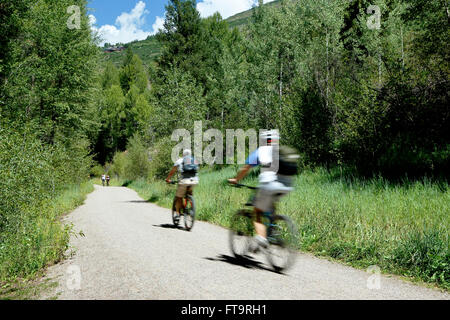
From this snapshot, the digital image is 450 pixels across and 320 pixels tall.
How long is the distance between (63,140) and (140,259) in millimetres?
20585

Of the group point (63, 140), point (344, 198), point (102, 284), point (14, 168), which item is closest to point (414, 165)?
point (344, 198)

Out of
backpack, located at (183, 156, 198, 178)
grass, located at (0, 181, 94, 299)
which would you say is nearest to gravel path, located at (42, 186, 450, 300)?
grass, located at (0, 181, 94, 299)

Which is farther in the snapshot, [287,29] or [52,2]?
[287,29]

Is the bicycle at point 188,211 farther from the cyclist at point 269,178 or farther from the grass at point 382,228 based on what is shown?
the cyclist at point 269,178

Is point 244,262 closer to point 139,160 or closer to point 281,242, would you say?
point 281,242

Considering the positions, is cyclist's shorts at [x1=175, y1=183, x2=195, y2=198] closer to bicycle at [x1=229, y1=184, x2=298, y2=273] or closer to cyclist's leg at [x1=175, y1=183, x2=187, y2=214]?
cyclist's leg at [x1=175, y1=183, x2=187, y2=214]

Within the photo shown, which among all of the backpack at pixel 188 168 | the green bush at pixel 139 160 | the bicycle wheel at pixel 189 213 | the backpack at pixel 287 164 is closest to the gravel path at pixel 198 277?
the backpack at pixel 287 164

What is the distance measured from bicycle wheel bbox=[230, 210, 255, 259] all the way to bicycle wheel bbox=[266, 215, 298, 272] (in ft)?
1.55

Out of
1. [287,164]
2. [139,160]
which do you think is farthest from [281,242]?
[139,160]

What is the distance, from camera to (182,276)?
4832 millimetres

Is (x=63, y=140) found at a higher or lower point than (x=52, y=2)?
lower

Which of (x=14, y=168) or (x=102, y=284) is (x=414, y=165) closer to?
(x=102, y=284)

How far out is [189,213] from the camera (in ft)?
30.8

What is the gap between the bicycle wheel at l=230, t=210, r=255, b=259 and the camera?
223 inches
